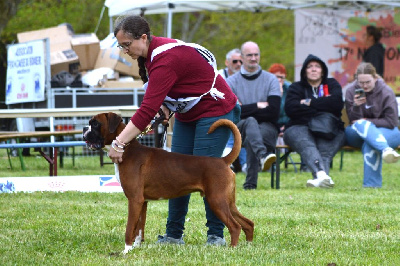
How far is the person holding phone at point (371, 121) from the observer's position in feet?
35.2

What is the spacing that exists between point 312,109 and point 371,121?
908mm

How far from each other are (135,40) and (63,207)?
329cm

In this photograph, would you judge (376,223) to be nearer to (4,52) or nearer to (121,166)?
(121,166)

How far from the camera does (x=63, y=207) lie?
8.23 m

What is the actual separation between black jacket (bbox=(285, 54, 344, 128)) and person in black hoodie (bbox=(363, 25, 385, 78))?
7.14 meters

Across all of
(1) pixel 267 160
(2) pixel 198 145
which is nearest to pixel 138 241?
(2) pixel 198 145

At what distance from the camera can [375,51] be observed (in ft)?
58.1

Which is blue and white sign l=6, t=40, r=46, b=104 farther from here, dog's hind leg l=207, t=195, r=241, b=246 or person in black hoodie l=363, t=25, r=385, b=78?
dog's hind leg l=207, t=195, r=241, b=246

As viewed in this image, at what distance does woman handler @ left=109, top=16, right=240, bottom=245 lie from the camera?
17.7ft

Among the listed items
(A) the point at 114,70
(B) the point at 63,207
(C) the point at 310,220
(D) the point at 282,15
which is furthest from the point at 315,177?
(D) the point at 282,15

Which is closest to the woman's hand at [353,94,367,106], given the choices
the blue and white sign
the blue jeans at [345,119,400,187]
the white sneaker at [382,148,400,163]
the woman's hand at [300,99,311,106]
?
the blue jeans at [345,119,400,187]

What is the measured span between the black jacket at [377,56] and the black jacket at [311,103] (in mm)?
7130

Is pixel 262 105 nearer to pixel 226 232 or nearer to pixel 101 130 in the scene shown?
pixel 226 232

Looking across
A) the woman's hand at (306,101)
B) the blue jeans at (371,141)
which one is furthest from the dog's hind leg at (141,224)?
the blue jeans at (371,141)
